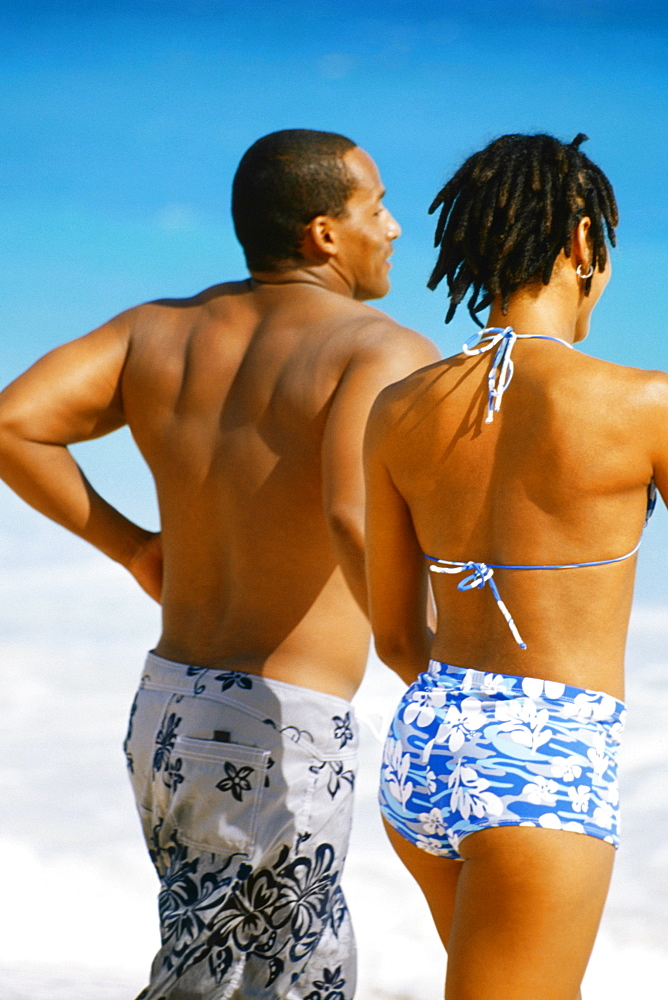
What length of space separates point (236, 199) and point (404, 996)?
3.00 m

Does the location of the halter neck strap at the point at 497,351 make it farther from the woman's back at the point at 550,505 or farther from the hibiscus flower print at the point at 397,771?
the hibiscus flower print at the point at 397,771

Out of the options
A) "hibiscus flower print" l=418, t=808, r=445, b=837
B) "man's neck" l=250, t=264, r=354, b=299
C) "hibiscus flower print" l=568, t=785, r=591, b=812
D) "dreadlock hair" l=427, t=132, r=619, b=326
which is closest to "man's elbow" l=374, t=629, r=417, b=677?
"hibiscus flower print" l=418, t=808, r=445, b=837

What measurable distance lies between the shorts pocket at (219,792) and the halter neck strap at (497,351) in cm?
83

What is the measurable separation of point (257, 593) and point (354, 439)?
350 mm

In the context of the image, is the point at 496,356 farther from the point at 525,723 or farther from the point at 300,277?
the point at 300,277

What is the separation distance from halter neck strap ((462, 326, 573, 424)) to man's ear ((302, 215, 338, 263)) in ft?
2.57

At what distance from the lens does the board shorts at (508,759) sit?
5.17 feet

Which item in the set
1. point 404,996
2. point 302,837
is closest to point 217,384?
point 302,837

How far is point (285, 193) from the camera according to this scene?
247cm

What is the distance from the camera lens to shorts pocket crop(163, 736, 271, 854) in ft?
7.02

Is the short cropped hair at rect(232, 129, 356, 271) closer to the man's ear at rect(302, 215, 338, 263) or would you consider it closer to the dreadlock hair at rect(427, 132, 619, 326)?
the man's ear at rect(302, 215, 338, 263)

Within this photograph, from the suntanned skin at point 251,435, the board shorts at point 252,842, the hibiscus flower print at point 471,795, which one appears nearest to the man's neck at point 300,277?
the suntanned skin at point 251,435

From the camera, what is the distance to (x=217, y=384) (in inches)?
90.5

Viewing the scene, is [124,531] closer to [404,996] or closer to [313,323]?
[313,323]
